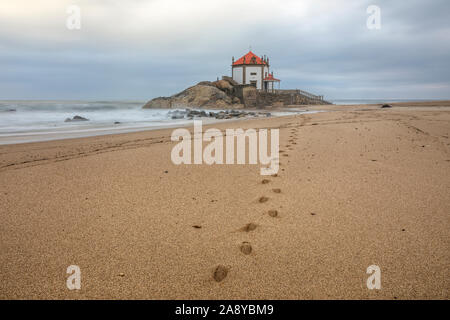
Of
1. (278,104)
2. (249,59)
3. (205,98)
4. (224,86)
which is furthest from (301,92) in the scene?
(205,98)

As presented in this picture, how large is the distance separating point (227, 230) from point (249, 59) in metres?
47.0

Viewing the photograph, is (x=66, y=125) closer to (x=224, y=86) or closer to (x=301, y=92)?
(x=224, y=86)

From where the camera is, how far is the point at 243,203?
273 cm

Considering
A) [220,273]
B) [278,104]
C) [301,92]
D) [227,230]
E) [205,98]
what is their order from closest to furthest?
[220,273] → [227,230] → [205,98] → [278,104] → [301,92]

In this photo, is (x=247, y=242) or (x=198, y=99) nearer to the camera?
(x=247, y=242)

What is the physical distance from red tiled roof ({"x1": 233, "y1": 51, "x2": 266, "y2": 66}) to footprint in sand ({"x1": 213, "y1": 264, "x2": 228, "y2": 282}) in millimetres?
46168

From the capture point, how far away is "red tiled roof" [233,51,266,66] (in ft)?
147

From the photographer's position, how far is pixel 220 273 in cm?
170

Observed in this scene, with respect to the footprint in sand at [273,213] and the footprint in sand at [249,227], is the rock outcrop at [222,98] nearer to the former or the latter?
the footprint in sand at [273,213]

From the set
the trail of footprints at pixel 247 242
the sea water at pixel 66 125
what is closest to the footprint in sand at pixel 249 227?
the trail of footprints at pixel 247 242

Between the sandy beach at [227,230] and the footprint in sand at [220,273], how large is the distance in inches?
1.1

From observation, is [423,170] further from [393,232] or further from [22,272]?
[22,272]

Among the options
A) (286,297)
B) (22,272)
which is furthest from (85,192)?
Answer: (286,297)
